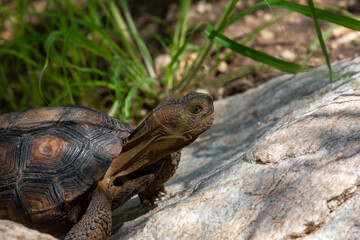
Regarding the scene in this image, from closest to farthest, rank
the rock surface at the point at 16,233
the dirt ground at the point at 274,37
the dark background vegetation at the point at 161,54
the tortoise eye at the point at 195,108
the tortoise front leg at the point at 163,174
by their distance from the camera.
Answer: the rock surface at the point at 16,233 < the tortoise eye at the point at 195,108 < the tortoise front leg at the point at 163,174 < the dark background vegetation at the point at 161,54 < the dirt ground at the point at 274,37

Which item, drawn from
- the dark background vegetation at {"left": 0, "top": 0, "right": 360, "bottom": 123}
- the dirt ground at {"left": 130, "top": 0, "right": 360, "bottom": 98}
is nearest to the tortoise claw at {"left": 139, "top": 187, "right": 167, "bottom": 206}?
the dark background vegetation at {"left": 0, "top": 0, "right": 360, "bottom": 123}

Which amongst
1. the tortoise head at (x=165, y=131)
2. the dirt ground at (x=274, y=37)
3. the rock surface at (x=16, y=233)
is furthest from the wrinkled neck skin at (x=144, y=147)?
the dirt ground at (x=274, y=37)

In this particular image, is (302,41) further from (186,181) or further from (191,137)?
(191,137)

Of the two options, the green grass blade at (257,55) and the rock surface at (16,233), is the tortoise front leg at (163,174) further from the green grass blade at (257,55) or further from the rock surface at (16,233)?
the green grass blade at (257,55)

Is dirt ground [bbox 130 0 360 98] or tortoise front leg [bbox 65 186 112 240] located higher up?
dirt ground [bbox 130 0 360 98]

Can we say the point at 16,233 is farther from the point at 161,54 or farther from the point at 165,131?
the point at 161,54

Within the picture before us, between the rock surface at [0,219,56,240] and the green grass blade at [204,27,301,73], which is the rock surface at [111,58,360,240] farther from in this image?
the rock surface at [0,219,56,240]
